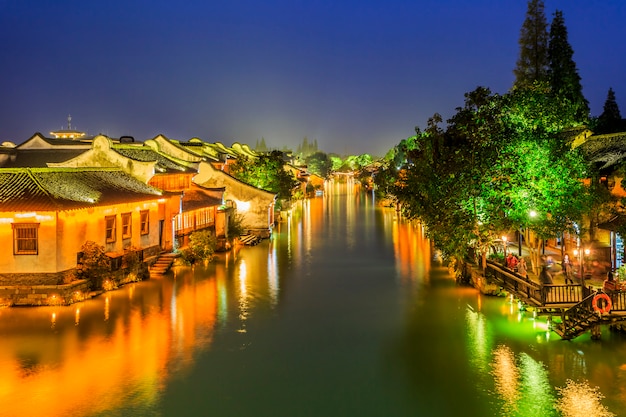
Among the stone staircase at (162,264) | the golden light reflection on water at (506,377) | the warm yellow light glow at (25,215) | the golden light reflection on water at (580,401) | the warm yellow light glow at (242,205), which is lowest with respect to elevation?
the golden light reflection on water at (580,401)

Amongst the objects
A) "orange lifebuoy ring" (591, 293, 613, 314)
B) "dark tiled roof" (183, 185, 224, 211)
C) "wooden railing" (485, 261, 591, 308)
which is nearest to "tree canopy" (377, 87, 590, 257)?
"wooden railing" (485, 261, 591, 308)

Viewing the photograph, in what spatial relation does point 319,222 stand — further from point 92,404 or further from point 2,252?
point 92,404

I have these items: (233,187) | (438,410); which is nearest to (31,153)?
(233,187)

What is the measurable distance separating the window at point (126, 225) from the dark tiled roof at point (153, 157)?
734 centimetres

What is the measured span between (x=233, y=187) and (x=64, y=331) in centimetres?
3236

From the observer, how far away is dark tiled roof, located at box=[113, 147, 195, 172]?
40281 mm

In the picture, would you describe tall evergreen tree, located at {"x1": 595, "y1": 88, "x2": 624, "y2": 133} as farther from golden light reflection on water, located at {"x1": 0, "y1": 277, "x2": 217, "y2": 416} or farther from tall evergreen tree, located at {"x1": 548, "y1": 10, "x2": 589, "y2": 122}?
golden light reflection on water, located at {"x1": 0, "y1": 277, "x2": 217, "y2": 416}

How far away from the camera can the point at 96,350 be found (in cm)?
1938

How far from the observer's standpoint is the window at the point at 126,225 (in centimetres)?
3117

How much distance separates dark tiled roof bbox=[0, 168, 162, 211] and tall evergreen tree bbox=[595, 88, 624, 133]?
49.2 meters

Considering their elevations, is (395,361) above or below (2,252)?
below

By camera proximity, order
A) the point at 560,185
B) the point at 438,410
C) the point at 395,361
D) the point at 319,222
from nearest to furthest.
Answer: the point at 438,410
the point at 395,361
the point at 560,185
the point at 319,222

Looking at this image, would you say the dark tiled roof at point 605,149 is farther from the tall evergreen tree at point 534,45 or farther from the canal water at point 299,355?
the tall evergreen tree at point 534,45

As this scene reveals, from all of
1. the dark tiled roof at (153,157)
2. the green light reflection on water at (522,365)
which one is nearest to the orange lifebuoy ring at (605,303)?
the green light reflection on water at (522,365)
